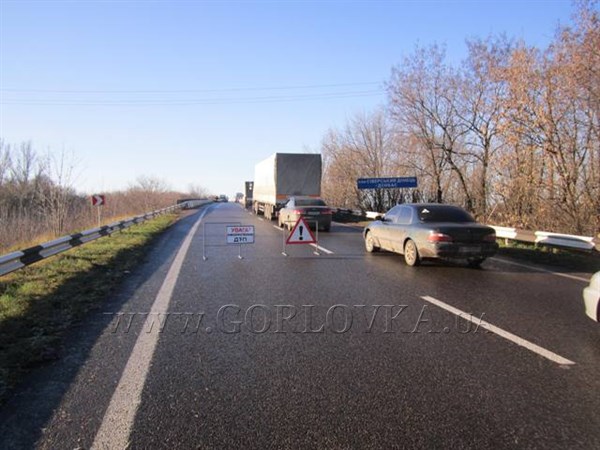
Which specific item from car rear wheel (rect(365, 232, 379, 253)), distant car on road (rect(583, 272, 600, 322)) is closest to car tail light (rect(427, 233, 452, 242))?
car rear wheel (rect(365, 232, 379, 253))

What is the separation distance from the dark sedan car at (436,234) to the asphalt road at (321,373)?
6.95ft

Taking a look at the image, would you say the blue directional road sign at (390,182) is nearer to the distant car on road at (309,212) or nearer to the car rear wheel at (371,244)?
the distant car on road at (309,212)

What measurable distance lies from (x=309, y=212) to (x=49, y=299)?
13642 millimetres

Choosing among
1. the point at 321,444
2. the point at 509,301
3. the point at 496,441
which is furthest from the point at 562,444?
the point at 509,301

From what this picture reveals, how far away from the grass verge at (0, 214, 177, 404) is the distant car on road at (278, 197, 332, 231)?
818cm

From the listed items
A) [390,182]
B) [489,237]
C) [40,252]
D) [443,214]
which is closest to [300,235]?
[443,214]

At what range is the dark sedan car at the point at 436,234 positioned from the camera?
10336 millimetres

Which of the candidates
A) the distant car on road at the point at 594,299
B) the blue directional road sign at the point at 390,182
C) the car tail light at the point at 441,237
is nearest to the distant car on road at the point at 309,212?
the blue directional road sign at the point at 390,182

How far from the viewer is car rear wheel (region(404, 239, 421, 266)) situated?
35.9 ft

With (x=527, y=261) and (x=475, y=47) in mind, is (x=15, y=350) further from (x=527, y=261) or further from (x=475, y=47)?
(x=475, y=47)

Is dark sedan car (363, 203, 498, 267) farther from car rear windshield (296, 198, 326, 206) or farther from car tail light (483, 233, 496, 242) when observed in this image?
car rear windshield (296, 198, 326, 206)

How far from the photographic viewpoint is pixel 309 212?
797 inches

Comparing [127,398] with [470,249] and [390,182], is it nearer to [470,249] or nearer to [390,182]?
[470,249]

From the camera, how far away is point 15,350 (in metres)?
4.95
